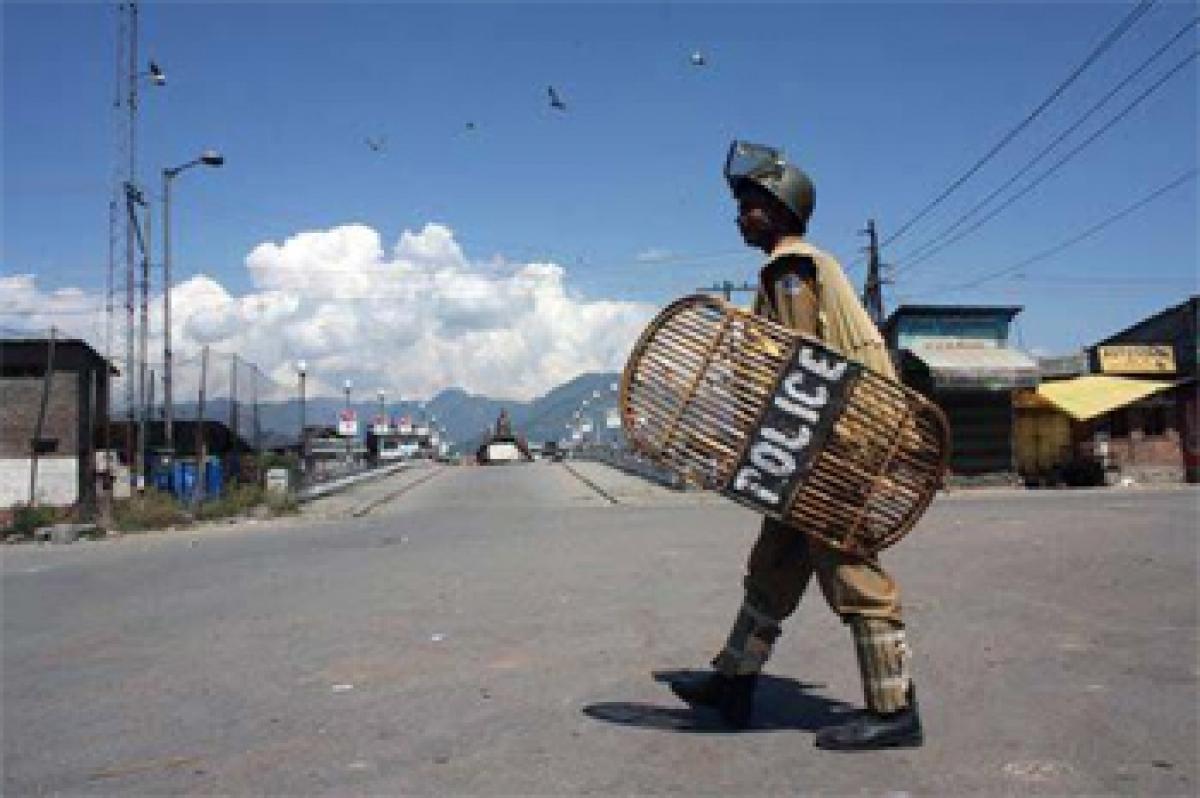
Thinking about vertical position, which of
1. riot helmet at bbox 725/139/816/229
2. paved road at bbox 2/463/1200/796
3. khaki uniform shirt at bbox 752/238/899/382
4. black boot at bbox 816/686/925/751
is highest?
riot helmet at bbox 725/139/816/229

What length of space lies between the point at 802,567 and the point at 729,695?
0.58m

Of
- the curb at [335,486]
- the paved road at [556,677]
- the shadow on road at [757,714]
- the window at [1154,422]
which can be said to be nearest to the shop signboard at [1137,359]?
the window at [1154,422]

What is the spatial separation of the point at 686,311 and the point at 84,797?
2738 millimetres

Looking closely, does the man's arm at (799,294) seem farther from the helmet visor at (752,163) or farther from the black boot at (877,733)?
the black boot at (877,733)

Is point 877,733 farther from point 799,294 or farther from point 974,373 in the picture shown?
point 974,373

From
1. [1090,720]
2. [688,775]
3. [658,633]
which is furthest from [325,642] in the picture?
[1090,720]

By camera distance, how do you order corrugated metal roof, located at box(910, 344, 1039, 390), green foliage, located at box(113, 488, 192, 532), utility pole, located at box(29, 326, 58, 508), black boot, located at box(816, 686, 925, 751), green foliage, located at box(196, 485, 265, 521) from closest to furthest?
black boot, located at box(816, 686, 925, 751) < green foliage, located at box(113, 488, 192, 532) < green foliage, located at box(196, 485, 265, 521) < utility pole, located at box(29, 326, 58, 508) < corrugated metal roof, located at box(910, 344, 1039, 390)

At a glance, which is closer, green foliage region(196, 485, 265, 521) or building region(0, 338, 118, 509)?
green foliage region(196, 485, 265, 521)

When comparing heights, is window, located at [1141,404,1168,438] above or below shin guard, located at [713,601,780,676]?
above

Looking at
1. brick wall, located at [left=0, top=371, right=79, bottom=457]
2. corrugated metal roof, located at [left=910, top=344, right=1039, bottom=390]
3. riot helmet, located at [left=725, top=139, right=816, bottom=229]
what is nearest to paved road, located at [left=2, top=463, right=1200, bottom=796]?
riot helmet, located at [left=725, top=139, right=816, bottom=229]

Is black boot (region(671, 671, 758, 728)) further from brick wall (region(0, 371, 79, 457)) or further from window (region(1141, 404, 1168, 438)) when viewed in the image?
window (region(1141, 404, 1168, 438))

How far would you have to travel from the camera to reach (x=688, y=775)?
417 cm

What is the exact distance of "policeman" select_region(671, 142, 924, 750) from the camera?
4.43 m

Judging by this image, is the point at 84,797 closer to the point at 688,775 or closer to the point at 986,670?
the point at 688,775
